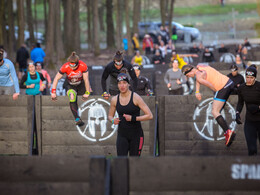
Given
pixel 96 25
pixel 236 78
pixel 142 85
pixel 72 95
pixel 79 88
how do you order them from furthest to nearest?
pixel 96 25 < pixel 236 78 < pixel 142 85 < pixel 79 88 < pixel 72 95

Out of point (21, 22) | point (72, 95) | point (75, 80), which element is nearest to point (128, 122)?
point (75, 80)

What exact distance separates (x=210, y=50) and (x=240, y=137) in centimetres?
1868

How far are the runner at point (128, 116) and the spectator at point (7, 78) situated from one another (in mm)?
4139

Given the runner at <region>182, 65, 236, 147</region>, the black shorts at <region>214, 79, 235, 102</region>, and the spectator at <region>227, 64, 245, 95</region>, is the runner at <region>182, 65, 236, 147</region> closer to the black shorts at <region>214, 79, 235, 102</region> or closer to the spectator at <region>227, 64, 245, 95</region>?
the black shorts at <region>214, 79, 235, 102</region>

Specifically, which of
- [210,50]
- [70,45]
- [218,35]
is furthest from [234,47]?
[218,35]

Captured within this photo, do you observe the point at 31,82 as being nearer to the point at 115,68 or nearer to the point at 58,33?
the point at 115,68

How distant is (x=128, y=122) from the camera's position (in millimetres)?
9141

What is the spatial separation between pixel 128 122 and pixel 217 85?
117 inches

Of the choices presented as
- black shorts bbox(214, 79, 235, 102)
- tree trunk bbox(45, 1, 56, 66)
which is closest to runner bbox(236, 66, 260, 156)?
black shorts bbox(214, 79, 235, 102)

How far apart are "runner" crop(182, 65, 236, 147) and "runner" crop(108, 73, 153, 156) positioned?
7.83 ft

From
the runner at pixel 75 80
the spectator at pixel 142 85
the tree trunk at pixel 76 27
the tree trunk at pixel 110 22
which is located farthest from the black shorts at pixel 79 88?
the tree trunk at pixel 110 22

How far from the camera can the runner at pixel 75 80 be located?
38.5 ft

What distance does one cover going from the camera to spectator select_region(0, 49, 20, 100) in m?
12.7

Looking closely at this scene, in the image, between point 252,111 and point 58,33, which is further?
point 58,33
